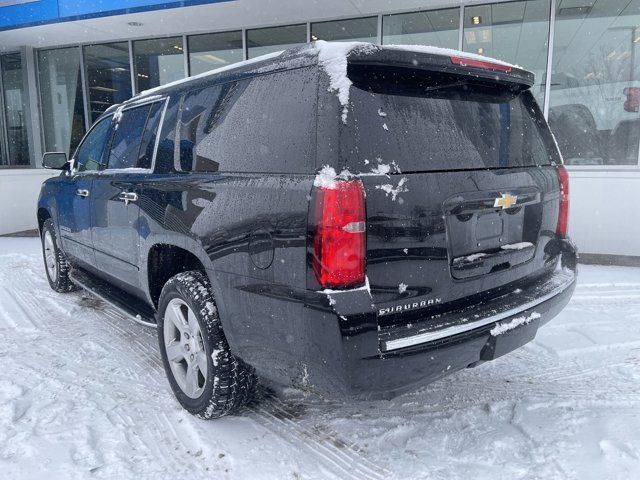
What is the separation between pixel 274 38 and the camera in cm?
914

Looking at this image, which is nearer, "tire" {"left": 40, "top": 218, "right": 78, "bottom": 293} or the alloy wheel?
the alloy wheel

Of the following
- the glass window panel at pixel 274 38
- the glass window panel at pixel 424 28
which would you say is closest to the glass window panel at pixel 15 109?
the glass window panel at pixel 274 38

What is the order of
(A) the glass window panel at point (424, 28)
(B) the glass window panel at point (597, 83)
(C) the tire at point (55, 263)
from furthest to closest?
(A) the glass window panel at point (424, 28) < (B) the glass window panel at point (597, 83) < (C) the tire at point (55, 263)

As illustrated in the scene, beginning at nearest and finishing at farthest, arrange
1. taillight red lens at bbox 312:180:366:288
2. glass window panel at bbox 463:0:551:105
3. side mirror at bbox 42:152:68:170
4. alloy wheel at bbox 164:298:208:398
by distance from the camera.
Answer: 1. taillight red lens at bbox 312:180:366:288
2. alloy wheel at bbox 164:298:208:398
3. side mirror at bbox 42:152:68:170
4. glass window panel at bbox 463:0:551:105

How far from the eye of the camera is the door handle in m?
3.19

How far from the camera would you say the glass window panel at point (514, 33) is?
7359mm

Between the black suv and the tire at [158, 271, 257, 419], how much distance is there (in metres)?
0.01

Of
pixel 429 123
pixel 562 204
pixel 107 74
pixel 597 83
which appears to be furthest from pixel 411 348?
pixel 107 74

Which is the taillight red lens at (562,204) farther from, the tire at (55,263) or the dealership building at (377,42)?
the tire at (55,263)

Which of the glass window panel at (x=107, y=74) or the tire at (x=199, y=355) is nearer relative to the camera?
the tire at (x=199, y=355)

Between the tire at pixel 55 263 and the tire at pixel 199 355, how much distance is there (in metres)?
2.73

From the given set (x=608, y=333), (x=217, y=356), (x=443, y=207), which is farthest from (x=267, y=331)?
(x=608, y=333)

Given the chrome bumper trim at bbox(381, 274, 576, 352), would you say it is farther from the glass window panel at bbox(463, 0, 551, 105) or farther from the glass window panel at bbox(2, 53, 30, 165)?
the glass window panel at bbox(2, 53, 30, 165)

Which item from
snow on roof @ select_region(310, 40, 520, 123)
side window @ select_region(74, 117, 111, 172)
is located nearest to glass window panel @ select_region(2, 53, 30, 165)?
side window @ select_region(74, 117, 111, 172)
